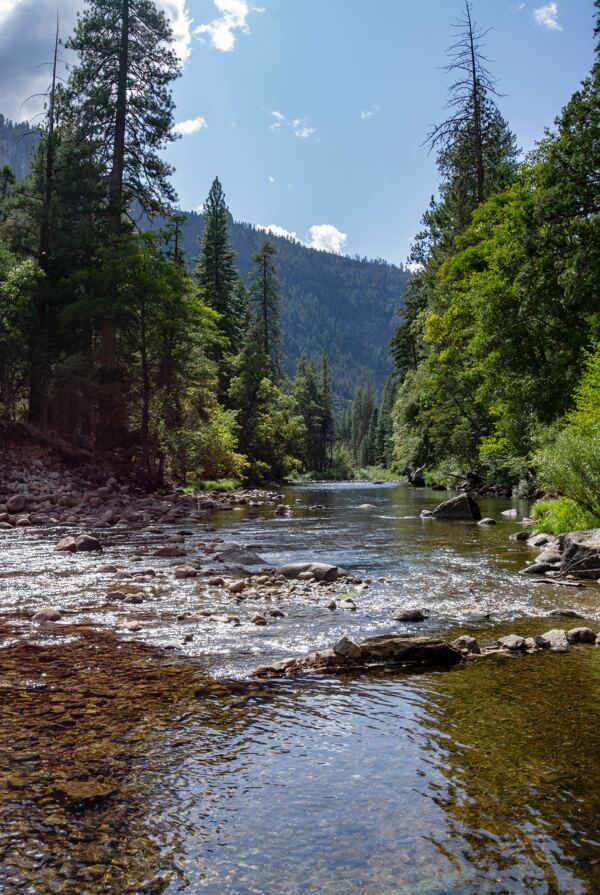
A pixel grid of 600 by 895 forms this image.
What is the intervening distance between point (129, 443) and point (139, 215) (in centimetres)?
1138

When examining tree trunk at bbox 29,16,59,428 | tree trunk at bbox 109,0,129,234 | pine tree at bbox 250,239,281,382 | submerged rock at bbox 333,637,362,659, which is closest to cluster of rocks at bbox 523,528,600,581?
submerged rock at bbox 333,637,362,659

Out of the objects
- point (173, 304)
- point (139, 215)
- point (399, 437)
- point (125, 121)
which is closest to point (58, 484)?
point (173, 304)

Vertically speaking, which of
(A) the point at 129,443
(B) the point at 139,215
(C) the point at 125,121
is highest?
(C) the point at 125,121

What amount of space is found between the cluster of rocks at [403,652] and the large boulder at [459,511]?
14.7 m

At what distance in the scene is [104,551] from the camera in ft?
41.9

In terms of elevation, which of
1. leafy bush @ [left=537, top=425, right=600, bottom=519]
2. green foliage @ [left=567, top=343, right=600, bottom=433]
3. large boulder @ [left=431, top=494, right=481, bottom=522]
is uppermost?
green foliage @ [left=567, top=343, right=600, bottom=433]

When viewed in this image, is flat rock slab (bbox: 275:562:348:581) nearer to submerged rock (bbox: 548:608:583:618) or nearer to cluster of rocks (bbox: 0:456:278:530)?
submerged rock (bbox: 548:608:583:618)

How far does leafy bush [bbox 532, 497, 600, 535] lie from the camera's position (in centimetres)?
1317

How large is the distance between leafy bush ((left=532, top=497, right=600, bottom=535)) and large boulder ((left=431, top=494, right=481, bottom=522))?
4.83 meters

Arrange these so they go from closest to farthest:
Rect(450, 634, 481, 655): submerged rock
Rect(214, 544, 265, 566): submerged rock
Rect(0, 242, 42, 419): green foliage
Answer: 1. Rect(450, 634, 481, 655): submerged rock
2. Rect(214, 544, 265, 566): submerged rock
3. Rect(0, 242, 42, 419): green foliage

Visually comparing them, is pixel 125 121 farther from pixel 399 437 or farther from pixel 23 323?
pixel 399 437

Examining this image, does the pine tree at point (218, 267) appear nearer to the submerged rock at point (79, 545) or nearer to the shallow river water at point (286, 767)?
the submerged rock at point (79, 545)

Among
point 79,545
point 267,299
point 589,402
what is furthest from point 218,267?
point 79,545

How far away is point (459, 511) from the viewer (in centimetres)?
2122
